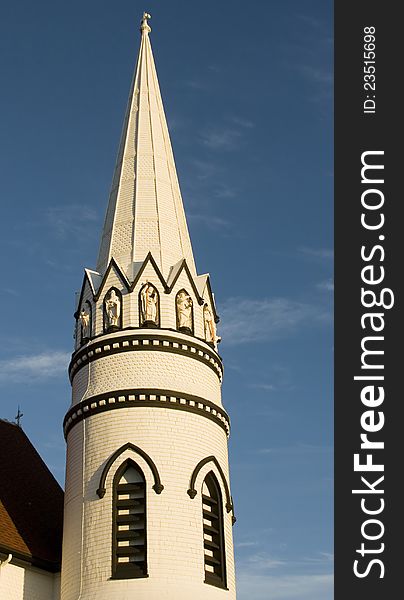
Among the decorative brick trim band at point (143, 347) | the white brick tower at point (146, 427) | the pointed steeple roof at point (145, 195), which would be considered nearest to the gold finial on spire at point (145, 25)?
the pointed steeple roof at point (145, 195)

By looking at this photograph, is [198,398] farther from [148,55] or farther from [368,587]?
[148,55]

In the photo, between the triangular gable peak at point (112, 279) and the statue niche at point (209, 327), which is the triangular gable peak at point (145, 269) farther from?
the statue niche at point (209, 327)

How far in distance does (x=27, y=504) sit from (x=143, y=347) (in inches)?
284

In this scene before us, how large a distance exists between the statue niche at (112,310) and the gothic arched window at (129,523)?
4.80 m

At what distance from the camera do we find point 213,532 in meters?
29.2

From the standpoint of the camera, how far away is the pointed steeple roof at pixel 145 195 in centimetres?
3356

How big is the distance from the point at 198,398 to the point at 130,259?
570 centimetres

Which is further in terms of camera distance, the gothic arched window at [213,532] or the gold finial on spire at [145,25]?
the gold finial on spire at [145,25]

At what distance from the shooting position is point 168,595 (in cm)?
2680

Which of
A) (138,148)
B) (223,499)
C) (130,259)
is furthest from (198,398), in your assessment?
(138,148)

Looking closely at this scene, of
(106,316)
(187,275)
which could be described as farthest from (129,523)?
(187,275)

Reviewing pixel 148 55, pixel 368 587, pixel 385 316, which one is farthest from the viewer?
pixel 148 55

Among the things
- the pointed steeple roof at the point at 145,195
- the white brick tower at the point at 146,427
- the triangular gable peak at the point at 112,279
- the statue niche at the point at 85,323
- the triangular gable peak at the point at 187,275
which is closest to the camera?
the white brick tower at the point at 146,427

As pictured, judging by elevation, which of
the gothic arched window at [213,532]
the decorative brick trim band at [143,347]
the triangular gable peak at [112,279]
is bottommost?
the gothic arched window at [213,532]
